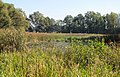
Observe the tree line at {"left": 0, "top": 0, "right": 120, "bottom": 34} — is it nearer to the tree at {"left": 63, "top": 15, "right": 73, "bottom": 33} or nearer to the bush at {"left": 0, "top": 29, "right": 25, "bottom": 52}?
the tree at {"left": 63, "top": 15, "right": 73, "bottom": 33}

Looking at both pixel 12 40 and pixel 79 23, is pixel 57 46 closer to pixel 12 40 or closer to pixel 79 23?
pixel 12 40

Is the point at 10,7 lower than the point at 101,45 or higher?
higher

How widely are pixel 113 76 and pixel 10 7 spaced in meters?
45.8

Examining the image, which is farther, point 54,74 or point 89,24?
point 89,24

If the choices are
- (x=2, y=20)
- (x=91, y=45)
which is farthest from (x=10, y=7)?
(x=91, y=45)

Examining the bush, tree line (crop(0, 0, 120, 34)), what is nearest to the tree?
tree line (crop(0, 0, 120, 34))

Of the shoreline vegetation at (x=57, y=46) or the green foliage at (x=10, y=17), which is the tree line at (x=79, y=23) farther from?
the green foliage at (x=10, y=17)

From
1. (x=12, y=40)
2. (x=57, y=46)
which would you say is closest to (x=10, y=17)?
(x=12, y=40)

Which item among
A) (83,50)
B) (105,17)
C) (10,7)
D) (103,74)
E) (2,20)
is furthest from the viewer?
(105,17)

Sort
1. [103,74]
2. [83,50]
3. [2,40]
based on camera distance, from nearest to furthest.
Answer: [103,74] → [83,50] → [2,40]

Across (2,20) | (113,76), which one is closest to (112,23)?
(2,20)

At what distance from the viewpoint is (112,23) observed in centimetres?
7469

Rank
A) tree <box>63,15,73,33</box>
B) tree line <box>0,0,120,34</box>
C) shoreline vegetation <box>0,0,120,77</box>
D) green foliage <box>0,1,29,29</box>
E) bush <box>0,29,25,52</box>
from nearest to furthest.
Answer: shoreline vegetation <box>0,0,120,77</box> → bush <box>0,29,25,52</box> → green foliage <box>0,1,29,29</box> → tree line <box>0,0,120,34</box> → tree <box>63,15,73,33</box>

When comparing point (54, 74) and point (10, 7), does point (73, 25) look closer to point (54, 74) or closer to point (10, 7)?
point (10, 7)
